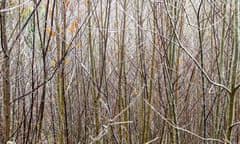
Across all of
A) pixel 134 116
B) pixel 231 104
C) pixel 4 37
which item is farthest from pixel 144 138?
pixel 4 37

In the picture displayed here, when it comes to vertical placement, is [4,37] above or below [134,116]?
above

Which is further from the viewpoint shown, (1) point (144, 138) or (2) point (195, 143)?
(2) point (195, 143)

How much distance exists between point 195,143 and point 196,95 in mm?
457

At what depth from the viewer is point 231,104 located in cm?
153

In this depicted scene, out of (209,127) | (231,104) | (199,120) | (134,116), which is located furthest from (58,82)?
(209,127)

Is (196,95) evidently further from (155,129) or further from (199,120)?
(155,129)

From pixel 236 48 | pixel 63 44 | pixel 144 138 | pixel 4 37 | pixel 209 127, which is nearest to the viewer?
pixel 4 37

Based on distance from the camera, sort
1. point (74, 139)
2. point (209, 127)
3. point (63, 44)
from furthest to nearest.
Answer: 1. point (209, 127)
2. point (74, 139)
3. point (63, 44)

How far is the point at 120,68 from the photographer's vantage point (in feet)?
8.10

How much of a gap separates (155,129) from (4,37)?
2280mm

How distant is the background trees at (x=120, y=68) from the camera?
1592 mm

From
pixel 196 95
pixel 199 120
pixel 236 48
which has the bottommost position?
pixel 199 120

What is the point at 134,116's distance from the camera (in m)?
3.25

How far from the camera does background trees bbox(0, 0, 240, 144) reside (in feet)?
5.22
